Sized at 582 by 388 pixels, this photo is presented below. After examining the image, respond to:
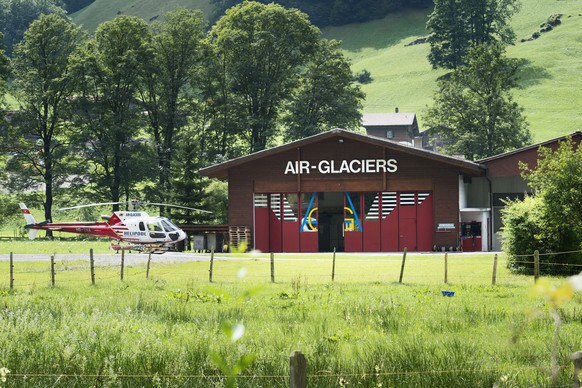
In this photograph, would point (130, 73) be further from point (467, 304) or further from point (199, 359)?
point (199, 359)

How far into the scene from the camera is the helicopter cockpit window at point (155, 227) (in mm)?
49513

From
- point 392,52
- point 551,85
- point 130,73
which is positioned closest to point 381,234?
point 130,73

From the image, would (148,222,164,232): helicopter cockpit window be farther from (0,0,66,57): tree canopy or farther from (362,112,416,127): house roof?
(0,0,66,57): tree canopy

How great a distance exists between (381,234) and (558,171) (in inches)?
768

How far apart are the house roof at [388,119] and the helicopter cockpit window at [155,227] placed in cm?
7055

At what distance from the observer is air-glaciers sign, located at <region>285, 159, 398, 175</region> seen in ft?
178

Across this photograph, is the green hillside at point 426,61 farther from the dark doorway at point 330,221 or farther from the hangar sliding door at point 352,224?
the hangar sliding door at point 352,224

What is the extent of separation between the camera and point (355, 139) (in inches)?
2148

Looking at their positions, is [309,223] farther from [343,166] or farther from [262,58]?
[262,58]

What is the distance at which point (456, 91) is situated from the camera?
273ft

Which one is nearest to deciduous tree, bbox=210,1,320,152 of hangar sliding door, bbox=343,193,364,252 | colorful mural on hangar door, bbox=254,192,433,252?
colorful mural on hangar door, bbox=254,192,433,252

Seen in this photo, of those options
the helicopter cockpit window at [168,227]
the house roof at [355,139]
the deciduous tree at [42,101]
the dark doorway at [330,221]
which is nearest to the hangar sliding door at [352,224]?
the dark doorway at [330,221]

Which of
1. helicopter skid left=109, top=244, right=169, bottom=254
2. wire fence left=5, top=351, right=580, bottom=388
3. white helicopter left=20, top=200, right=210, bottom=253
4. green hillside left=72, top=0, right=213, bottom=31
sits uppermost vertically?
green hillside left=72, top=0, right=213, bottom=31

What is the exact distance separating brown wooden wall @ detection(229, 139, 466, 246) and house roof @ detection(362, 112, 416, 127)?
63.2m
